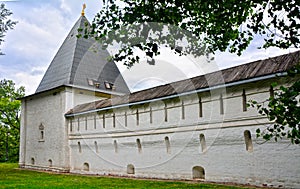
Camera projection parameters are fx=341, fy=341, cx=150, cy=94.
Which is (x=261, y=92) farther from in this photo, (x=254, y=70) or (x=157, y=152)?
(x=157, y=152)

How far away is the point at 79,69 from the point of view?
2219 cm

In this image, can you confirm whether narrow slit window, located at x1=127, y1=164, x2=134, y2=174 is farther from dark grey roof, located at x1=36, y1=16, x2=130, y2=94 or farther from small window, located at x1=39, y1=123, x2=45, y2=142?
small window, located at x1=39, y1=123, x2=45, y2=142

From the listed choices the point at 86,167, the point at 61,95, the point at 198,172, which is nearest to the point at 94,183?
the point at 198,172

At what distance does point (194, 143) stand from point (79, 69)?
1209cm

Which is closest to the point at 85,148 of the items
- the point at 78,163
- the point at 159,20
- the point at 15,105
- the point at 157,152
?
the point at 78,163

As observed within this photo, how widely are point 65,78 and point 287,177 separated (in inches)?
602

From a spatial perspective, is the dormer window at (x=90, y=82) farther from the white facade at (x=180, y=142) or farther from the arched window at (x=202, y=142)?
the arched window at (x=202, y=142)

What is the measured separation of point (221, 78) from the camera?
11688 millimetres

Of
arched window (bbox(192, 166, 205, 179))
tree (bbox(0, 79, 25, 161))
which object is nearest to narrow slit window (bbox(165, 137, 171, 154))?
arched window (bbox(192, 166, 205, 179))

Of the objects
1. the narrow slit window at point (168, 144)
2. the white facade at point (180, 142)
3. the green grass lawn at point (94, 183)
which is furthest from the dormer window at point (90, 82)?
the narrow slit window at point (168, 144)

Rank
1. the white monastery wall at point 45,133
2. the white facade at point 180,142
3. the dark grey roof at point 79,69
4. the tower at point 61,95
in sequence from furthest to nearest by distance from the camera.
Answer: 1. the dark grey roof at point 79,69
2. the tower at point 61,95
3. the white monastery wall at point 45,133
4. the white facade at point 180,142

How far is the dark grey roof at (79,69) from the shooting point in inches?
855

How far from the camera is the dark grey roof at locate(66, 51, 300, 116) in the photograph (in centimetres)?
998

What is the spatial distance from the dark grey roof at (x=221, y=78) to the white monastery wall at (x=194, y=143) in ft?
1.03
